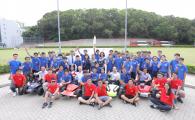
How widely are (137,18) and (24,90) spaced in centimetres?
7026

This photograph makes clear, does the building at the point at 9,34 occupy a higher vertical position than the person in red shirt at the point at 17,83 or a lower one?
higher

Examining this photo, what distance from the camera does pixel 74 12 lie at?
7762cm

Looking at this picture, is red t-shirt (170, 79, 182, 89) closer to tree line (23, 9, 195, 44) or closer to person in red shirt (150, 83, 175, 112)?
person in red shirt (150, 83, 175, 112)

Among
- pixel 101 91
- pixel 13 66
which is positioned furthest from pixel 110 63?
pixel 13 66

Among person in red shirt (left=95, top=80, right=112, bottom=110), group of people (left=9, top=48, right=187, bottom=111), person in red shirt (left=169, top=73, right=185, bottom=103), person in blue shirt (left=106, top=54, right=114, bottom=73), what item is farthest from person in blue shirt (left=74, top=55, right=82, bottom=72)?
person in red shirt (left=169, top=73, right=185, bottom=103)

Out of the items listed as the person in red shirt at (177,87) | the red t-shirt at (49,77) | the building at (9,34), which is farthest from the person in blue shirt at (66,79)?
the building at (9,34)

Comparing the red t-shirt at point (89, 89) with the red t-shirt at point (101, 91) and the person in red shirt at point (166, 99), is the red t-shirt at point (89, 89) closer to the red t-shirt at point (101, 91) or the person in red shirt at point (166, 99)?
the red t-shirt at point (101, 91)

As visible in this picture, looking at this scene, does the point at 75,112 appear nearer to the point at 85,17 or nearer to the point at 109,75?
the point at 109,75

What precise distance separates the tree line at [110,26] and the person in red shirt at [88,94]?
6331 cm

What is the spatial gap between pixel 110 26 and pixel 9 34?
3624 centimetres

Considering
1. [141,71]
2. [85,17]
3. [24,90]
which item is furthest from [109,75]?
[85,17]

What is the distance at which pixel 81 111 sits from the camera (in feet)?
26.1

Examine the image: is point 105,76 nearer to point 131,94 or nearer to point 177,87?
point 131,94

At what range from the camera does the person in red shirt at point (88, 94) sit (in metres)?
8.53
